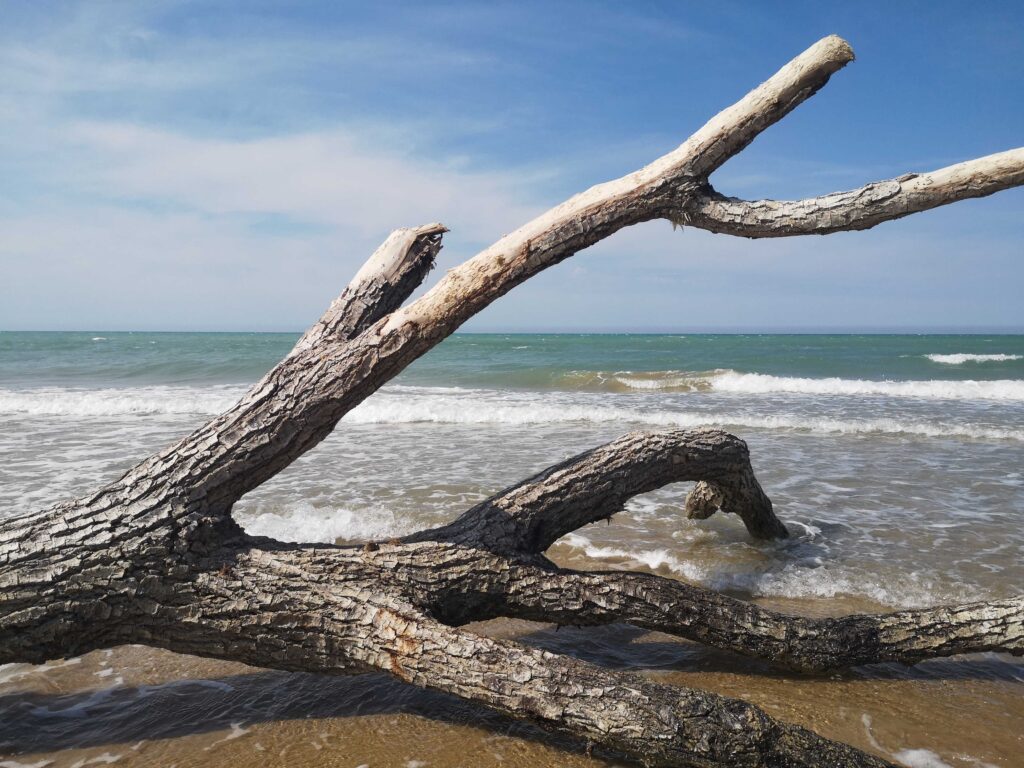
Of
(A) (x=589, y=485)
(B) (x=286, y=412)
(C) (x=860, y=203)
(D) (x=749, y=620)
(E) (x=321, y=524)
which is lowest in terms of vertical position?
(E) (x=321, y=524)

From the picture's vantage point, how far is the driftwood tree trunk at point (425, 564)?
2.77 meters

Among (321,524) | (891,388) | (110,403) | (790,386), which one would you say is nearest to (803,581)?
(321,524)

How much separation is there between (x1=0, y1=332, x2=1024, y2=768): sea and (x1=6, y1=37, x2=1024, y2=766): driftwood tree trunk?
34cm

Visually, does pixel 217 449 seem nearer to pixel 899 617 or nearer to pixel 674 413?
pixel 899 617

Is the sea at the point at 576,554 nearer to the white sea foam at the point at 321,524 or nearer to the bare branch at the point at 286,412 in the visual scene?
the white sea foam at the point at 321,524

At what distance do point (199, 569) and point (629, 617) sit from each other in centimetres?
203

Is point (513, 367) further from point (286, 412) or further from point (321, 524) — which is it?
point (286, 412)

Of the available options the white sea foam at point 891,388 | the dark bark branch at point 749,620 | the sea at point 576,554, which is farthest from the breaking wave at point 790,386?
the dark bark branch at point 749,620

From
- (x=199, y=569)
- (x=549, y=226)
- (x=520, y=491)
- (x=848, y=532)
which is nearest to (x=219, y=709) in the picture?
(x=199, y=569)

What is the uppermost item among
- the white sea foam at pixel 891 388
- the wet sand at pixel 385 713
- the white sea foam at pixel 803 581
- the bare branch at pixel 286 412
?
the bare branch at pixel 286 412

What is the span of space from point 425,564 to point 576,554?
102 inches

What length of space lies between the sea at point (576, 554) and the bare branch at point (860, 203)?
7.40 feet

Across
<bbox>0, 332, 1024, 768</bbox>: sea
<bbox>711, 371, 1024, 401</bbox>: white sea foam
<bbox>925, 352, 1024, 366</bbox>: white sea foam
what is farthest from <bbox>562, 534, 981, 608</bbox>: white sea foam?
<bbox>925, 352, 1024, 366</bbox>: white sea foam

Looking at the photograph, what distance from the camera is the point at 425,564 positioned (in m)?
3.17
